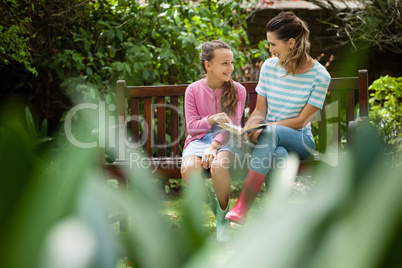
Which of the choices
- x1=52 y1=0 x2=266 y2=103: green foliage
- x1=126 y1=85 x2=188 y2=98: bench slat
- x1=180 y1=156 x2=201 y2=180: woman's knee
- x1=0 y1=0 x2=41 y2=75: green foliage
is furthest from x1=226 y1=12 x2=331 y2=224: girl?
x1=0 y1=0 x2=41 y2=75: green foliage

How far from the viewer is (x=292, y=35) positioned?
3.29 m

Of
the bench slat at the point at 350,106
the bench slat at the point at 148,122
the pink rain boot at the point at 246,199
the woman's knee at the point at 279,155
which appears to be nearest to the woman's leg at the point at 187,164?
the pink rain boot at the point at 246,199

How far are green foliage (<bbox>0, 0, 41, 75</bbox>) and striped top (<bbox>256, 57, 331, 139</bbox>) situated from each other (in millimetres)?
2042

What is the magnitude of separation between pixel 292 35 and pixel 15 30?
228 cm

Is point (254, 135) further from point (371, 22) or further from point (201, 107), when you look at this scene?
point (371, 22)

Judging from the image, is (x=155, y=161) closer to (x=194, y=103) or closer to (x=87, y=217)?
(x=194, y=103)

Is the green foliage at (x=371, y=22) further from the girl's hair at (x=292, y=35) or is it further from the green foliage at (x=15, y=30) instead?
the green foliage at (x=15, y=30)

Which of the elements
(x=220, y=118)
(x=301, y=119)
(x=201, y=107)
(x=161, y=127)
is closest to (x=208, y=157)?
(x=220, y=118)

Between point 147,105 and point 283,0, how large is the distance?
378 cm

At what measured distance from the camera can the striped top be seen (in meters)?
3.27

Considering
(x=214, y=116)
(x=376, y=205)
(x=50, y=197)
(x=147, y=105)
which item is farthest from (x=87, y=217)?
(x=147, y=105)

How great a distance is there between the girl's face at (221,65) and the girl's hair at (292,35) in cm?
31

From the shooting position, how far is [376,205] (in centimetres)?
33

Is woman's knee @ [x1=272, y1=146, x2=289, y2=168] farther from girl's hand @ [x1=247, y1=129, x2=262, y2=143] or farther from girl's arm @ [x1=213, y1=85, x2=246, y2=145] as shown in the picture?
girl's arm @ [x1=213, y1=85, x2=246, y2=145]
